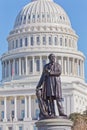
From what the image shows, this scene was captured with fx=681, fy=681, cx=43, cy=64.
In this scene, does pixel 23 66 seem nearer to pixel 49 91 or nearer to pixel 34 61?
pixel 34 61

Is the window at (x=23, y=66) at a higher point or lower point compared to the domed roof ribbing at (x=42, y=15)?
lower

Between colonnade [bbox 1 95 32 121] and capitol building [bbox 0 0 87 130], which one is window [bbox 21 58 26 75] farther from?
colonnade [bbox 1 95 32 121]

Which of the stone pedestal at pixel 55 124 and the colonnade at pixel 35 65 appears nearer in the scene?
the stone pedestal at pixel 55 124

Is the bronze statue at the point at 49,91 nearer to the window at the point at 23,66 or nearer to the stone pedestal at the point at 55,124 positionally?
the stone pedestal at the point at 55,124

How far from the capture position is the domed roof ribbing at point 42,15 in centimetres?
18812

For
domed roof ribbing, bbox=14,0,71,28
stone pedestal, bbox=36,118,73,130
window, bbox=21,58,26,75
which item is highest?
domed roof ribbing, bbox=14,0,71,28

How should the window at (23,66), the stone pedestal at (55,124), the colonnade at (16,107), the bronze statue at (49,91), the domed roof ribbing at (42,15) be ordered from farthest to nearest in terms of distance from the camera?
the domed roof ribbing at (42,15) < the window at (23,66) < the colonnade at (16,107) < the bronze statue at (49,91) < the stone pedestal at (55,124)

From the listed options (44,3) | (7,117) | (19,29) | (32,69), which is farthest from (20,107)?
(44,3)

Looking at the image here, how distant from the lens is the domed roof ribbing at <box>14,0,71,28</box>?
18812 centimetres

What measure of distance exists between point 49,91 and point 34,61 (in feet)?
514

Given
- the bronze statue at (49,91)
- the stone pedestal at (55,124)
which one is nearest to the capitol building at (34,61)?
the bronze statue at (49,91)

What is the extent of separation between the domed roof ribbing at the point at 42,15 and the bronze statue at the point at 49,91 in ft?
537

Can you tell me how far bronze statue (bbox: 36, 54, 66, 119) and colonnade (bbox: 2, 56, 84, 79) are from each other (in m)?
154

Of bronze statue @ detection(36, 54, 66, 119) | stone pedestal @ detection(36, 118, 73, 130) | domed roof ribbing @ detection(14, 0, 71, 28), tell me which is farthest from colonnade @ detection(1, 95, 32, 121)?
stone pedestal @ detection(36, 118, 73, 130)
